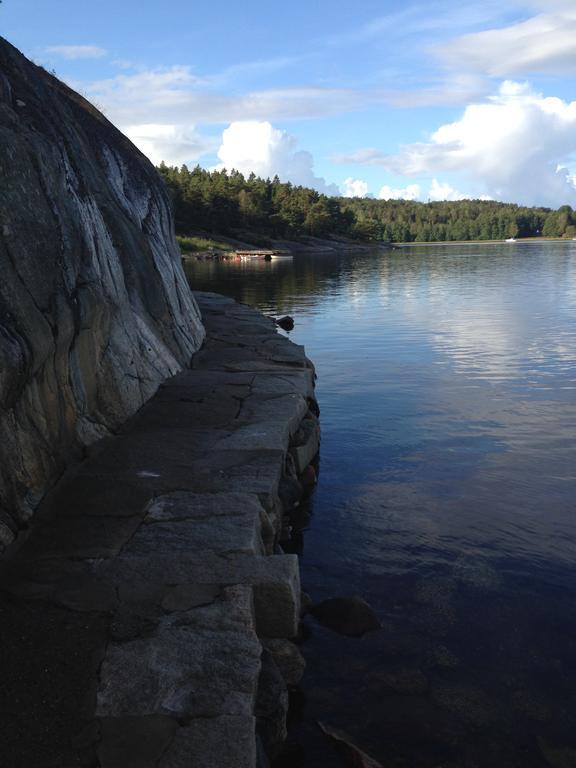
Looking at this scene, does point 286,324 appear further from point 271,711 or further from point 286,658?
point 271,711

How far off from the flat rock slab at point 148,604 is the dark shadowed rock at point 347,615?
0.93 m

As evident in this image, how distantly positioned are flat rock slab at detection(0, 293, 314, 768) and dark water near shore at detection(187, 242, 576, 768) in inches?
44.9

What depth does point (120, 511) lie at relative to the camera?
745cm

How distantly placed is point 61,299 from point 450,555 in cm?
575

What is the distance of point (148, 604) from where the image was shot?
18.7 ft

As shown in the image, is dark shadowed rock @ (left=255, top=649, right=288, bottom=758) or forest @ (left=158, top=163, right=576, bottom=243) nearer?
dark shadowed rock @ (left=255, top=649, right=288, bottom=758)

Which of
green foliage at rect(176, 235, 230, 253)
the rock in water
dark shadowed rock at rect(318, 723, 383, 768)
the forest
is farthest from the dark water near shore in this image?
the forest

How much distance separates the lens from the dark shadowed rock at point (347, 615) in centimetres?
707

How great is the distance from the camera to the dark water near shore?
19.0 ft

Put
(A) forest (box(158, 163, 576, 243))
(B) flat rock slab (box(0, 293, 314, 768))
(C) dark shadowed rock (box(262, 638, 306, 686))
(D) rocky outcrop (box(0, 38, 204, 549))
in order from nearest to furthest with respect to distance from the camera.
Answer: (B) flat rock slab (box(0, 293, 314, 768))
(C) dark shadowed rock (box(262, 638, 306, 686))
(D) rocky outcrop (box(0, 38, 204, 549))
(A) forest (box(158, 163, 576, 243))

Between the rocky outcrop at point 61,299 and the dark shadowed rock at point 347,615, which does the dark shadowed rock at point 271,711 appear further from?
the rocky outcrop at point 61,299

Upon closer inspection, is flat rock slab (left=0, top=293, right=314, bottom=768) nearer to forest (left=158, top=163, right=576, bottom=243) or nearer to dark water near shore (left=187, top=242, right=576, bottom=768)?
dark water near shore (left=187, top=242, right=576, bottom=768)

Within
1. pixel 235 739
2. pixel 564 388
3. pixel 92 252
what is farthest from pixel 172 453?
pixel 564 388

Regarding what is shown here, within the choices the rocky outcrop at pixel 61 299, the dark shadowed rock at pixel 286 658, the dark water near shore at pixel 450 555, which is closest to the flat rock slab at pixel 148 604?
the dark shadowed rock at pixel 286 658
